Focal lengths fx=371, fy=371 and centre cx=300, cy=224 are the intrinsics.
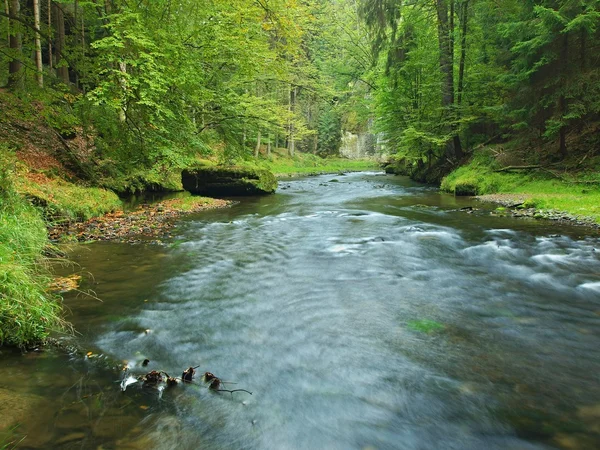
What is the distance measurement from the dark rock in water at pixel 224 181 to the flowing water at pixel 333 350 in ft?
29.5

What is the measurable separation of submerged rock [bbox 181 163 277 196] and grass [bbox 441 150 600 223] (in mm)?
8762

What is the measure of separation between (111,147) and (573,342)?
10197 millimetres

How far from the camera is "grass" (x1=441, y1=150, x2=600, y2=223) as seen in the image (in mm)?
10391

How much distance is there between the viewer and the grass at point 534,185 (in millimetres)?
10391

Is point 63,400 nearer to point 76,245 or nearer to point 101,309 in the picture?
point 101,309

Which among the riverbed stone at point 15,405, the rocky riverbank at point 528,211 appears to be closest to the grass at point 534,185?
the rocky riverbank at point 528,211

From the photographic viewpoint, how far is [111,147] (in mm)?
9648

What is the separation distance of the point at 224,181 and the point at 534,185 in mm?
12121

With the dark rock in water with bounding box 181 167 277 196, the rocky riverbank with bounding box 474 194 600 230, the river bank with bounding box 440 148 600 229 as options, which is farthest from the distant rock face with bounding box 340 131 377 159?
the rocky riverbank with bounding box 474 194 600 230

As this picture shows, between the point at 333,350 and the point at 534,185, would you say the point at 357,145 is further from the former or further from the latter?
the point at 333,350

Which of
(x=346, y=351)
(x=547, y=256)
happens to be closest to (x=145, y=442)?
(x=346, y=351)

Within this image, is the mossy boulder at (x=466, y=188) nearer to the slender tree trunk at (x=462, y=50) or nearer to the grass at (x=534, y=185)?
the grass at (x=534, y=185)

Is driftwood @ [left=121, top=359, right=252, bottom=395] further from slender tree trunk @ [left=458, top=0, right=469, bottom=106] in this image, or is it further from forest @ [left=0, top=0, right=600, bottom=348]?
slender tree trunk @ [left=458, top=0, right=469, bottom=106]

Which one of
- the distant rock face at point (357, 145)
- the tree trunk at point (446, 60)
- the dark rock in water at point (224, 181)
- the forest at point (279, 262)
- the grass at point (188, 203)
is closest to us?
the forest at point (279, 262)
